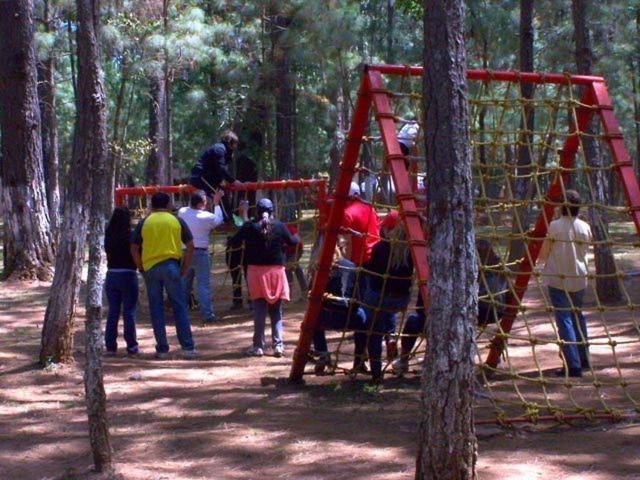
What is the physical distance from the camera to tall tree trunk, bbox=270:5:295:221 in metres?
27.0

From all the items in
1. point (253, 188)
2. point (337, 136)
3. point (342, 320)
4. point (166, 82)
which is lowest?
point (342, 320)

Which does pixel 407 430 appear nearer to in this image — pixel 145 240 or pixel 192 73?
pixel 145 240

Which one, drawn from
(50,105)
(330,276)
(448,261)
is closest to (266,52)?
(50,105)

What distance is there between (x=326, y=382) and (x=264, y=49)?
19922 millimetres

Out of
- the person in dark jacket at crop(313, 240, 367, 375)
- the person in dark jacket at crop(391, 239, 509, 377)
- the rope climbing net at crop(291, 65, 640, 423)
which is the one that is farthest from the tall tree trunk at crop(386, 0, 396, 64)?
the person in dark jacket at crop(313, 240, 367, 375)

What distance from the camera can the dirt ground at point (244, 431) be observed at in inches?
270

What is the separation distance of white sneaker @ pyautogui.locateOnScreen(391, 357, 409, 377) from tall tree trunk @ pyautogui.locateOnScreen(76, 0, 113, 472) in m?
3.26

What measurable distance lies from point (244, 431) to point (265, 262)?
3067 mm

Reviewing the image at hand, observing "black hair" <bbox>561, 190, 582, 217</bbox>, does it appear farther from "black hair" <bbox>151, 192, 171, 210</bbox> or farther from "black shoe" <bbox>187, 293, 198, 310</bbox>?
"black shoe" <bbox>187, 293, 198, 310</bbox>

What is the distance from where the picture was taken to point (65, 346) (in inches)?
389

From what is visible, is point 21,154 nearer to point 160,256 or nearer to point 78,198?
point 160,256

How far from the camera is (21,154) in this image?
16.1 metres

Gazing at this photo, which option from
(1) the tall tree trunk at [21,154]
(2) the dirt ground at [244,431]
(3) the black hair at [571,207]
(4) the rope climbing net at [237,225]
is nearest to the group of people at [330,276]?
(3) the black hair at [571,207]

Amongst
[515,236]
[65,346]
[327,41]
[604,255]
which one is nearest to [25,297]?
[65,346]
